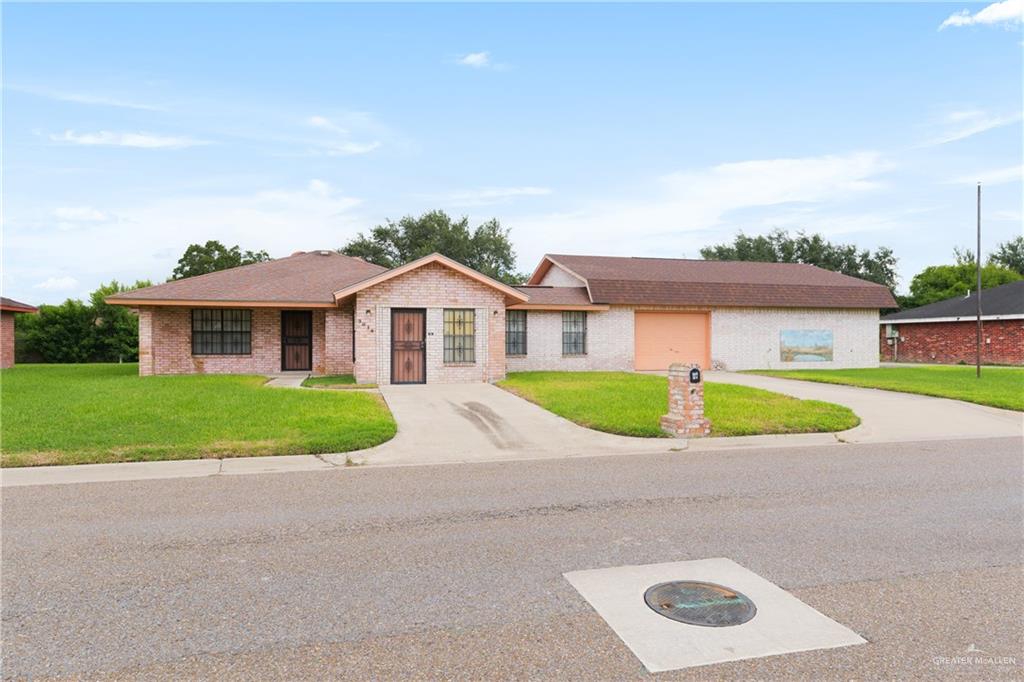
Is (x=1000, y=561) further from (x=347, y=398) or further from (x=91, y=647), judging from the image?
(x=347, y=398)

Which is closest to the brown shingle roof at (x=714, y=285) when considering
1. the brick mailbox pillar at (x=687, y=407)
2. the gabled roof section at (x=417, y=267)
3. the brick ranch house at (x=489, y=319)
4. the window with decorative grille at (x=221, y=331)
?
the brick ranch house at (x=489, y=319)

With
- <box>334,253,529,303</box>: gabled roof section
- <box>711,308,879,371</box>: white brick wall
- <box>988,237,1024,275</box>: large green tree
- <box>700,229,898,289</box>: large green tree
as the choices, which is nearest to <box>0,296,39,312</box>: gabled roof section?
<box>334,253,529,303</box>: gabled roof section

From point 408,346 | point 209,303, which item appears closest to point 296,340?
point 209,303

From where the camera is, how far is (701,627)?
12.1 ft

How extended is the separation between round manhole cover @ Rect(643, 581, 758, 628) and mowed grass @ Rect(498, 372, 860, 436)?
6304 mm

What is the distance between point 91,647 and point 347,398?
412 inches

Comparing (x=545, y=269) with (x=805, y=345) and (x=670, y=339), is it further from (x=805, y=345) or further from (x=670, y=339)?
(x=805, y=345)

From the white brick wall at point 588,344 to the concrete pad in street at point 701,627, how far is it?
59.4ft

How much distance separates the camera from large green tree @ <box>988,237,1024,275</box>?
6256cm

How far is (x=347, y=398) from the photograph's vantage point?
13875mm

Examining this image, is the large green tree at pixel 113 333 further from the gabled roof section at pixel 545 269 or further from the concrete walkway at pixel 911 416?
the concrete walkway at pixel 911 416

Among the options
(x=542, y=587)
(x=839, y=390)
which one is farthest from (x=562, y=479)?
(x=839, y=390)

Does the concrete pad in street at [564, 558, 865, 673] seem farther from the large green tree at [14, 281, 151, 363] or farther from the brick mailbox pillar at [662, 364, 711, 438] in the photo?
the large green tree at [14, 281, 151, 363]

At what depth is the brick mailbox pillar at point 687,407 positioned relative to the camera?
10.4m
